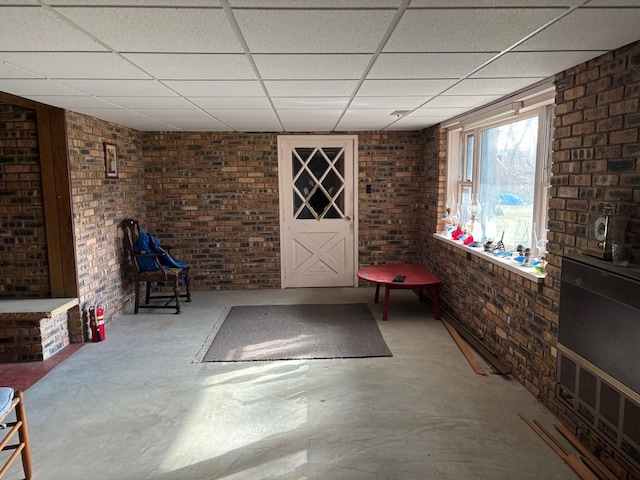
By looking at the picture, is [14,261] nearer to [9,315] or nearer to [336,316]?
[9,315]

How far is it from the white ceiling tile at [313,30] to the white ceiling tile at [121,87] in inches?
46.9

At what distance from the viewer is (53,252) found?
14.0 ft

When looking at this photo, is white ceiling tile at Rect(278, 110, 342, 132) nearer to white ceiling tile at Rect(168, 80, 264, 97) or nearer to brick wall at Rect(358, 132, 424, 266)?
brick wall at Rect(358, 132, 424, 266)

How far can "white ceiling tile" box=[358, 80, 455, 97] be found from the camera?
123 inches

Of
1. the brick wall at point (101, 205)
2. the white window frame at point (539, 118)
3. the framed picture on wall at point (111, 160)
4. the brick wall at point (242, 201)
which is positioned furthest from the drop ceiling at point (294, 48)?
the brick wall at point (242, 201)

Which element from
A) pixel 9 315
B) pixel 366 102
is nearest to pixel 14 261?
pixel 9 315

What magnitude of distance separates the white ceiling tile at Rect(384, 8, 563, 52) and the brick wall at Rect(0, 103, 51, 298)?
3617mm

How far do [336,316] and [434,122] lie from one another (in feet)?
8.68

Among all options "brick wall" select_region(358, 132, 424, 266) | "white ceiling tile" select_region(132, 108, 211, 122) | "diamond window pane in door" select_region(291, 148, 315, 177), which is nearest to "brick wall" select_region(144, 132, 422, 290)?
"brick wall" select_region(358, 132, 424, 266)

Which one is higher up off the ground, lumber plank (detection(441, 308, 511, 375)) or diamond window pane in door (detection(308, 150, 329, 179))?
diamond window pane in door (detection(308, 150, 329, 179))

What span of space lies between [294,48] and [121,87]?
1597 millimetres

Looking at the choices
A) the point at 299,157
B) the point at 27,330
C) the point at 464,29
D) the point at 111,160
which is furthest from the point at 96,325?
the point at 464,29

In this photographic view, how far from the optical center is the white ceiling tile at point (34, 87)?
2990 mm

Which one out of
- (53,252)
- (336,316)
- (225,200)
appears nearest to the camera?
(53,252)
